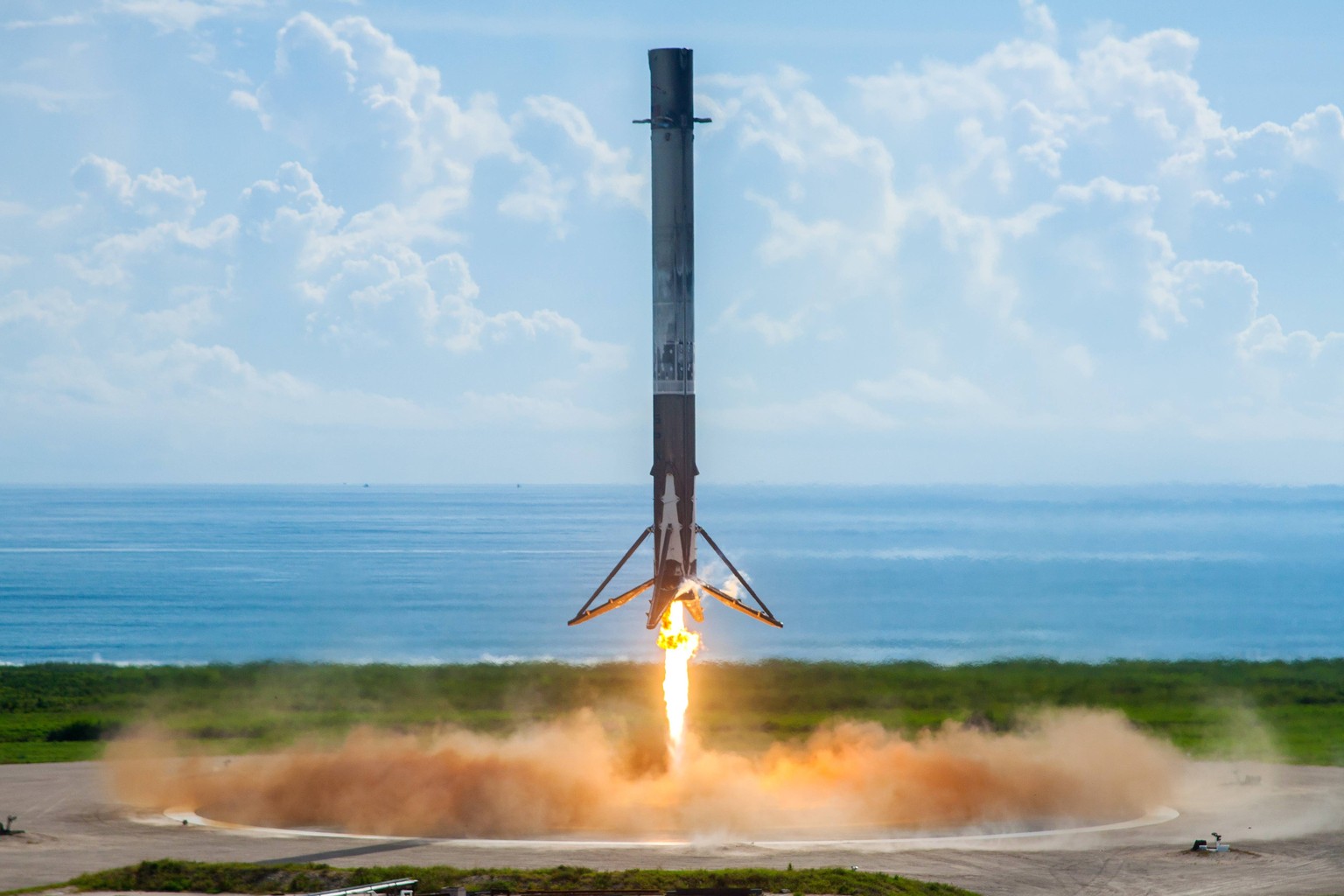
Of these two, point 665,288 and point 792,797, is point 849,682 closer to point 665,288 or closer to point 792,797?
point 792,797

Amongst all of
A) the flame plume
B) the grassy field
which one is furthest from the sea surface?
the flame plume

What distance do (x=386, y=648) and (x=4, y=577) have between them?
8583 cm

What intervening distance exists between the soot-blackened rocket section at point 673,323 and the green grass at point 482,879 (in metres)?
7.84

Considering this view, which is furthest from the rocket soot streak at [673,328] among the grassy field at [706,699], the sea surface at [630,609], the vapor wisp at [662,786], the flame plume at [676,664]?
the sea surface at [630,609]

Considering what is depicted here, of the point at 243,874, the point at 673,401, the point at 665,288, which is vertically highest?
the point at 665,288

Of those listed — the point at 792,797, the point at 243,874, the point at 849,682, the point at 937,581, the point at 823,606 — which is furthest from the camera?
the point at 937,581

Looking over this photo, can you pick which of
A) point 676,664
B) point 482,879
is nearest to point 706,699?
point 676,664

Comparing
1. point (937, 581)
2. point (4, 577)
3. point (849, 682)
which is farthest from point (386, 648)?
point (4, 577)

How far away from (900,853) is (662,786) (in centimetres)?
829

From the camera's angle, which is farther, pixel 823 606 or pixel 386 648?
pixel 823 606

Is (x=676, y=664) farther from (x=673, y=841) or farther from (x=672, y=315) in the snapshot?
(x=672, y=315)

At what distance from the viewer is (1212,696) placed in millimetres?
64188

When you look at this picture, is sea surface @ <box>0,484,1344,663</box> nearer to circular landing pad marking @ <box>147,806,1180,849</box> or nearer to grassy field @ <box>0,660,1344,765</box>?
grassy field @ <box>0,660,1344,765</box>

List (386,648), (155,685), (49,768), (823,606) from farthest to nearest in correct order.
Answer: (823,606)
(386,648)
(155,685)
(49,768)
